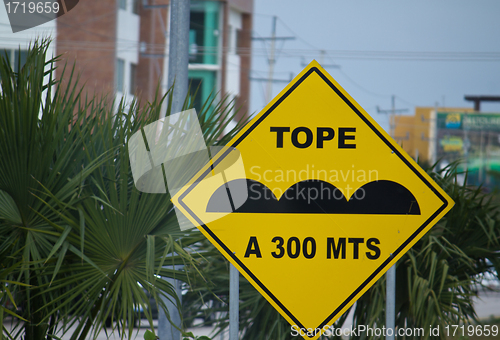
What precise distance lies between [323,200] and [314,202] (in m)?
0.05

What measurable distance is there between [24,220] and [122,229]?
0.72 metres

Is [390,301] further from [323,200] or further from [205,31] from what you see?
[205,31]

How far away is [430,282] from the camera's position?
4.52 meters

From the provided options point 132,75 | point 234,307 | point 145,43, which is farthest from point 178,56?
point 132,75

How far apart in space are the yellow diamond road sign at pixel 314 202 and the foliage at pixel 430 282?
1.70 meters

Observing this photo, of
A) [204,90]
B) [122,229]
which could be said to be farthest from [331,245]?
[204,90]

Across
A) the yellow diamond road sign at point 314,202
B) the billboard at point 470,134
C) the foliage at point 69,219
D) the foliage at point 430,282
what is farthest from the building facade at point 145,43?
the billboard at point 470,134

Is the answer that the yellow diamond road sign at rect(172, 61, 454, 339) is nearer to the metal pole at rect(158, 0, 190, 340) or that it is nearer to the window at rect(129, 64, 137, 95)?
the metal pole at rect(158, 0, 190, 340)

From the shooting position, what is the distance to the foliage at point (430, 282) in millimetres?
4477

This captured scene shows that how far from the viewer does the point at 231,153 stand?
9.11 feet

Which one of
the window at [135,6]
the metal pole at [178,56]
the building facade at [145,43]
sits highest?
the window at [135,6]

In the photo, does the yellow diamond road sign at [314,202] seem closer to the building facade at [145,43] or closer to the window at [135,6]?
the building facade at [145,43]

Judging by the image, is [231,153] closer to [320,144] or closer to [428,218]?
[320,144]

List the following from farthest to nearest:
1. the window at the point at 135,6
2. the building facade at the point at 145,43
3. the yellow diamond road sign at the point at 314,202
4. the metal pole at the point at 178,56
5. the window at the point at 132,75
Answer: the window at the point at 132,75 → the window at the point at 135,6 → the building facade at the point at 145,43 → the metal pole at the point at 178,56 → the yellow diamond road sign at the point at 314,202
